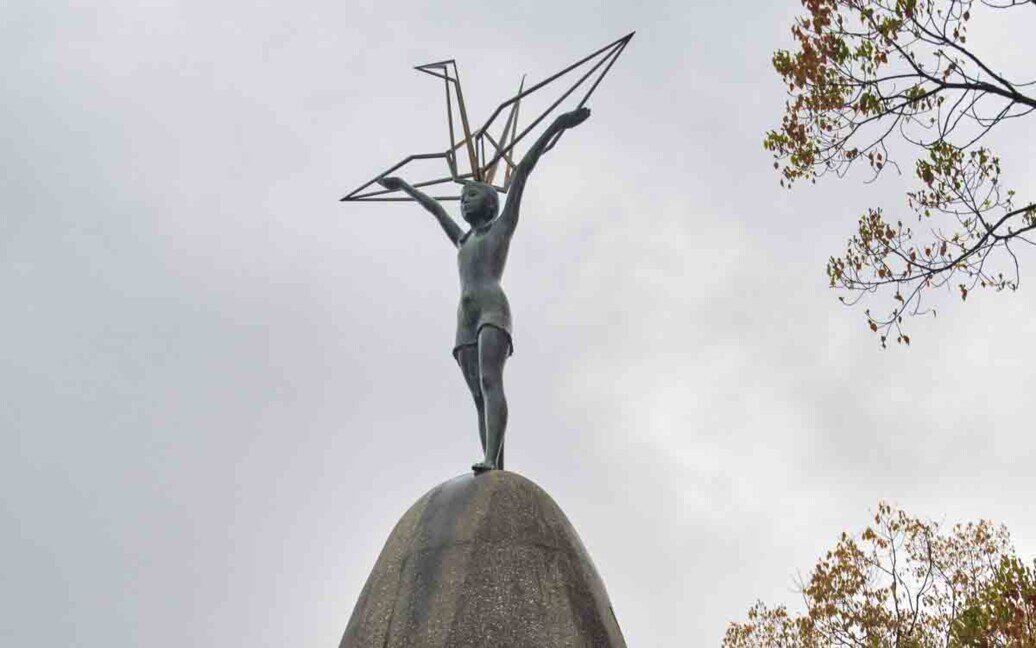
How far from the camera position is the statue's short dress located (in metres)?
9.00

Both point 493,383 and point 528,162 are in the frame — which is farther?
point 528,162

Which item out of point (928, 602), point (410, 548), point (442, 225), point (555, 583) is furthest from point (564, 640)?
point (928, 602)

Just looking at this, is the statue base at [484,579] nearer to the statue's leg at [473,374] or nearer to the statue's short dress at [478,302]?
the statue's leg at [473,374]

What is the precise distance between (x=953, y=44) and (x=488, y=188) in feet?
13.4

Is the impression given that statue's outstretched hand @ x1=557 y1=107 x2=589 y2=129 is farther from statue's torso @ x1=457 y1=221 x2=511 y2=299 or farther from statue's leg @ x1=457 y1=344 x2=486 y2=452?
statue's leg @ x1=457 y1=344 x2=486 y2=452

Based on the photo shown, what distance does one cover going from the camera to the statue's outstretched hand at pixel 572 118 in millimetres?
9289

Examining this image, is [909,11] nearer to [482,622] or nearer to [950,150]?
[950,150]

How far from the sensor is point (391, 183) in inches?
420

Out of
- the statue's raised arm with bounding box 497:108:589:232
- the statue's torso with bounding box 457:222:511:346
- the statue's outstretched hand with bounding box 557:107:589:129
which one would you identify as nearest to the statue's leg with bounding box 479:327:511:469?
the statue's torso with bounding box 457:222:511:346

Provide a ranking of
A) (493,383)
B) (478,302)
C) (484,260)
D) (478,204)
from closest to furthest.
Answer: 1. (493,383)
2. (478,302)
3. (484,260)
4. (478,204)

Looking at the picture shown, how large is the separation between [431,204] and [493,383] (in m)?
2.24

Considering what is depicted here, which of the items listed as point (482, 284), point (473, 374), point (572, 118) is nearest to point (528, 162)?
point (572, 118)

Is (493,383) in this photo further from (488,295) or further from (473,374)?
(488,295)

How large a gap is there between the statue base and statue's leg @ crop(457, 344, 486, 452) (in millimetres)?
1027
